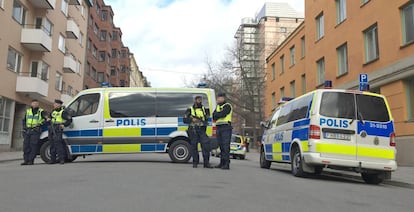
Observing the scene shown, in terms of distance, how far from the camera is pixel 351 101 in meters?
9.07

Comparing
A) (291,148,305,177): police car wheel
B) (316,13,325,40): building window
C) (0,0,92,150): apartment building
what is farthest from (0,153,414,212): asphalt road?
(316,13,325,40): building window

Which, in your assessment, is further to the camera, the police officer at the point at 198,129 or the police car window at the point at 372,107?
the police officer at the point at 198,129

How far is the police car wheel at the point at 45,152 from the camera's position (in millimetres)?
11797

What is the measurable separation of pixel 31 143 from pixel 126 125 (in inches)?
108

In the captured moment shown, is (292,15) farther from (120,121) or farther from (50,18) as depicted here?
(120,121)

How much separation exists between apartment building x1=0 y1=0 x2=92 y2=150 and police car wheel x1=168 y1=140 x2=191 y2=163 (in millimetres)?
15104

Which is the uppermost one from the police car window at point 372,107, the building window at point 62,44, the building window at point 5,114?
the building window at point 62,44

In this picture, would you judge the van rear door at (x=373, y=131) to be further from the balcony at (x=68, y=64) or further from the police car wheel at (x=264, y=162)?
the balcony at (x=68, y=64)

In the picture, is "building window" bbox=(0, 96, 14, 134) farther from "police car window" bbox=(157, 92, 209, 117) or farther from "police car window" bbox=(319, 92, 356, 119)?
"police car window" bbox=(319, 92, 356, 119)

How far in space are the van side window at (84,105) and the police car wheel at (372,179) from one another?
7663 mm

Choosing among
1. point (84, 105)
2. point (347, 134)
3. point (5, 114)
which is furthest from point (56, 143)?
point (5, 114)

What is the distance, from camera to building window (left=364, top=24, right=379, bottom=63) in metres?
18.1

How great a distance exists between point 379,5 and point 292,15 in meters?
74.5

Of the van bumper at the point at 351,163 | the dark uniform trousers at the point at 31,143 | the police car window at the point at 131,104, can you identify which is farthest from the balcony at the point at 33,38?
the van bumper at the point at 351,163
